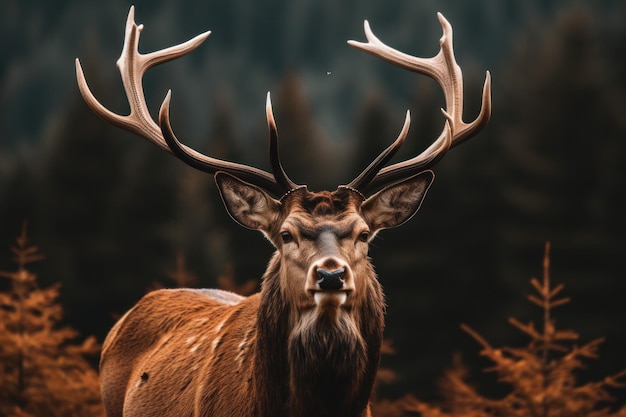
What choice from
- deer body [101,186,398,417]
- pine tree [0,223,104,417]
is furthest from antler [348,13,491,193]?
pine tree [0,223,104,417]

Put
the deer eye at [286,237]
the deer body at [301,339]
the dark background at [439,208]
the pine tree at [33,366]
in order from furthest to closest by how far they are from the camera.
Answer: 1. the dark background at [439,208]
2. the pine tree at [33,366]
3. the deer eye at [286,237]
4. the deer body at [301,339]

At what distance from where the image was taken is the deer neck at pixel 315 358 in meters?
5.73

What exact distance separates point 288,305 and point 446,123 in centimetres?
182

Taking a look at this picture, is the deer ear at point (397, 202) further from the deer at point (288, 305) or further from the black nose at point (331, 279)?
the black nose at point (331, 279)

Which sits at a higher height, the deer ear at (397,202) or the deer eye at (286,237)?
the deer ear at (397,202)

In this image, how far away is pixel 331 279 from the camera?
17.9 ft

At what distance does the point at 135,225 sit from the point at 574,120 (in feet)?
57.4

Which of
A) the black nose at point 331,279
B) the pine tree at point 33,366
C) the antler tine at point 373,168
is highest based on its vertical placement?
the antler tine at point 373,168

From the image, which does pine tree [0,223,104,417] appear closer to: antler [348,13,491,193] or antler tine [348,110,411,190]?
antler [348,13,491,193]

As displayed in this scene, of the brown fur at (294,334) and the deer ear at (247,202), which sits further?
the deer ear at (247,202)

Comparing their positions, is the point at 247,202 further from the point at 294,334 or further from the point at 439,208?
the point at 439,208

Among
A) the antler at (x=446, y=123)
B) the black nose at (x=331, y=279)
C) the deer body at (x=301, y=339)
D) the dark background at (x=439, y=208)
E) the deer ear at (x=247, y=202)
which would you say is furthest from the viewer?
the dark background at (x=439, y=208)

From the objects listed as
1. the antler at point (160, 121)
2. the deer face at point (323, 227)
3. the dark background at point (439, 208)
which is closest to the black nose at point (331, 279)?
the deer face at point (323, 227)

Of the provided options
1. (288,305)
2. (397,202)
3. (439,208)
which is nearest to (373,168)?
(397,202)
